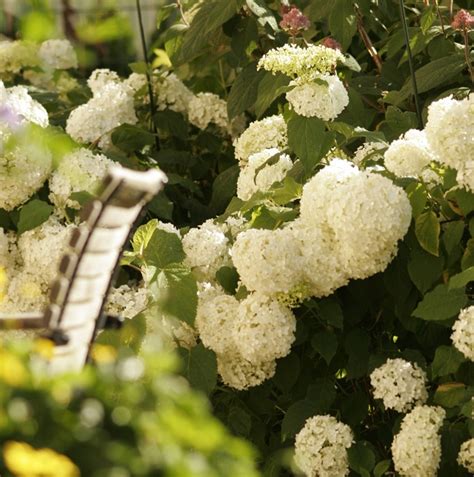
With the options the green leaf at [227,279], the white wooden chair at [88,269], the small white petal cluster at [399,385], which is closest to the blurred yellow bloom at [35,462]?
the white wooden chair at [88,269]

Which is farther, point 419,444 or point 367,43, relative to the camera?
point 367,43

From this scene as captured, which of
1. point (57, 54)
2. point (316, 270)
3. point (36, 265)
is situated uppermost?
point (316, 270)

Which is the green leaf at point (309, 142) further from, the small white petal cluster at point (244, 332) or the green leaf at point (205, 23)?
the green leaf at point (205, 23)

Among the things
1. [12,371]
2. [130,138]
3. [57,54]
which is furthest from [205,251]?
[57,54]

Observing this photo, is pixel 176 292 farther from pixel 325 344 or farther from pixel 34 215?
pixel 34 215

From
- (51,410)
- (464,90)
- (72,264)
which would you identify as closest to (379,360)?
(464,90)

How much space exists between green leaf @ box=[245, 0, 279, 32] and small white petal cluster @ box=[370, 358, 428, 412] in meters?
1.24

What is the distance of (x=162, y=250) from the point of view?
2.47 meters

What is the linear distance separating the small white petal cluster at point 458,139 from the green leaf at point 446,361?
29 centimetres

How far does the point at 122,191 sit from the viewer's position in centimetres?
134

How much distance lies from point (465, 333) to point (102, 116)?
1.28m

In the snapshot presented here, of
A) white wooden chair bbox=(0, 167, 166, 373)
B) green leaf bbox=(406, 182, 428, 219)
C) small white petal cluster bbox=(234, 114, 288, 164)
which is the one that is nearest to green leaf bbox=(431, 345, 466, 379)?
green leaf bbox=(406, 182, 428, 219)

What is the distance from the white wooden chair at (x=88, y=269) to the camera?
4.43 feet

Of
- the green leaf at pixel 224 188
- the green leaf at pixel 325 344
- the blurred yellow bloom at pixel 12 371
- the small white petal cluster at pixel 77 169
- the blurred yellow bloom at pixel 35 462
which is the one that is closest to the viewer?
the blurred yellow bloom at pixel 35 462
